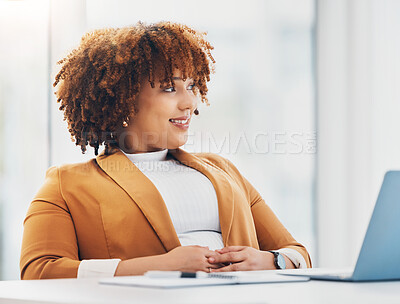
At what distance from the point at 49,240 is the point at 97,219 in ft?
0.42

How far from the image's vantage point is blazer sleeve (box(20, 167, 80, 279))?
131 cm

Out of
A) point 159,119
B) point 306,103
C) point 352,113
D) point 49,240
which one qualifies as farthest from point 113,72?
point 352,113

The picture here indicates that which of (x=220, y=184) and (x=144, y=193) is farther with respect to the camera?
(x=220, y=184)

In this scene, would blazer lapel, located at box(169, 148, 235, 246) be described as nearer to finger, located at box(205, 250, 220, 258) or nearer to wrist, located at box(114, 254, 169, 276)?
finger, located at box(205, 250, 220, 258)

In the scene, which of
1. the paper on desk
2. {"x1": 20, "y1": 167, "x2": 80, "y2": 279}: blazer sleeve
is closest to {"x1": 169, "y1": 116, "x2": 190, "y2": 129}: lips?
Result: {"x1": 20, "y1": 167, "x2": 80, "y2": 279}: blazer sleeve

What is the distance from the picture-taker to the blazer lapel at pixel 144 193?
4.68ft

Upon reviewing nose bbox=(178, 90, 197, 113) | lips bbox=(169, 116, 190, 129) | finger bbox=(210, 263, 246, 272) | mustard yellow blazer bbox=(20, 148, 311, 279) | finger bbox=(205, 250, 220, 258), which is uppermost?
nose bbox=(178, 90, 197, 113)

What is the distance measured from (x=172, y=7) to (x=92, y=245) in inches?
63.7

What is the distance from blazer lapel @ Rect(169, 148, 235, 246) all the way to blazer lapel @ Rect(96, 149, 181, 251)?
0.17 metres

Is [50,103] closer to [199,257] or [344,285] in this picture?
[199,257]

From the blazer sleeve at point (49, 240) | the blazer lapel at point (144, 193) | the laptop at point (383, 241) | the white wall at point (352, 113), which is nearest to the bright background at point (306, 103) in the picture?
the white wall at point (352, 113)

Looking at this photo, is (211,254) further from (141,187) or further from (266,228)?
(266,228)

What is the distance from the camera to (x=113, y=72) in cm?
159

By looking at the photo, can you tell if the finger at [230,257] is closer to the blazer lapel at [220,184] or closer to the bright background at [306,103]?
the blazer lapel at [220,184]
